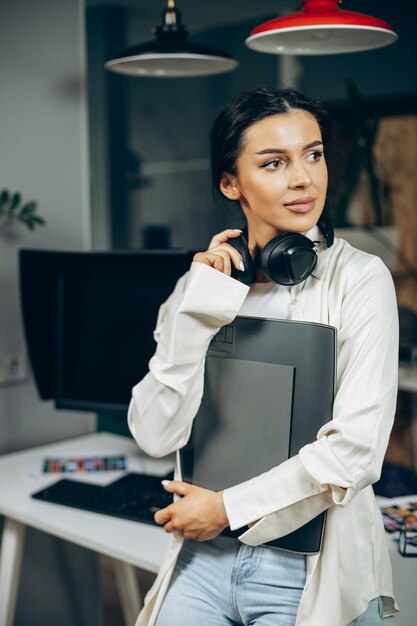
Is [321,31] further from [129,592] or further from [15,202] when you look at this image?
[129,592]

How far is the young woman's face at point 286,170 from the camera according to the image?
1259mm

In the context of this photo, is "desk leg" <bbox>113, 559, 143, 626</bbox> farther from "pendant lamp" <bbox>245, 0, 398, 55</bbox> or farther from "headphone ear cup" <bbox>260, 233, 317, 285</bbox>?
"pendant lamp" <bbox>245, 0, 398, 55</bbox>

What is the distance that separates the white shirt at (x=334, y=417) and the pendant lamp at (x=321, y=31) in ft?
1.69

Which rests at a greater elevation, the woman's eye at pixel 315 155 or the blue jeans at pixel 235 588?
the woman's eye at pixel 315 155

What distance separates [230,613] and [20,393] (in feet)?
4.22

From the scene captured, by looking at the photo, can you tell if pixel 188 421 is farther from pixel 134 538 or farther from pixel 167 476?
pixel 167 476

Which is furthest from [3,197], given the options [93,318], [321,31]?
[321,31]

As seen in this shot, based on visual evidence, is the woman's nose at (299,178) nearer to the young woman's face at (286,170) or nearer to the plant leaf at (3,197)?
the young woman's face at (286,170)

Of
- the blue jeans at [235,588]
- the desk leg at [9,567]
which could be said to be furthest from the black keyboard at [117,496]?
the blue jeans at [235,588]

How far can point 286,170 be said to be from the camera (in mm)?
1268

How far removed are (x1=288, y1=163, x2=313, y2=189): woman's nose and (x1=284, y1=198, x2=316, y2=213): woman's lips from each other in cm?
2

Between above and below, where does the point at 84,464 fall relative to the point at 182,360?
below

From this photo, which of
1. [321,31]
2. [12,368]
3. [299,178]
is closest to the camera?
[299,178]

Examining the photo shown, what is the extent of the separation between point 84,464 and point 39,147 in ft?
3.29
